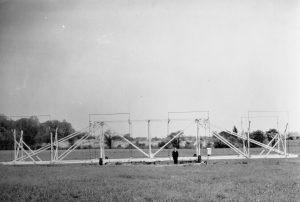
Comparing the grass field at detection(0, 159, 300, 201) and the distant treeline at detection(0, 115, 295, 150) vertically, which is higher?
the distant treeline at detection(0, 115, 295, 150)

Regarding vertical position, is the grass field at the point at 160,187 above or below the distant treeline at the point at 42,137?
below

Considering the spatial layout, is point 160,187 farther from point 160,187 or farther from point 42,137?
point 42,137

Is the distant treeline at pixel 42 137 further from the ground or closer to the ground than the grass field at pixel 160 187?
further from the ground

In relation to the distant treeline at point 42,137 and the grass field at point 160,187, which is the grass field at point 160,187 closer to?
the grass field at point 160,187

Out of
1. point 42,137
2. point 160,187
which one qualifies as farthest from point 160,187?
point 42,137

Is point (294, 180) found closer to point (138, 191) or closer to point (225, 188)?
point (225, 188)

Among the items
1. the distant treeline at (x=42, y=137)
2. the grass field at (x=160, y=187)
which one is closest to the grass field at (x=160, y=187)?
the grass field at (x=160, y=187)

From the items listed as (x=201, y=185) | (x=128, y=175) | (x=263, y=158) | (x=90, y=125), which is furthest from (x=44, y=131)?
(x=201, y=185)

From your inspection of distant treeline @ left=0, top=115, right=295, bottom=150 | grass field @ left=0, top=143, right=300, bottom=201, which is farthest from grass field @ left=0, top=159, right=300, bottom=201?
distant treeline @ left=0, top=115, right=295, bottom=150

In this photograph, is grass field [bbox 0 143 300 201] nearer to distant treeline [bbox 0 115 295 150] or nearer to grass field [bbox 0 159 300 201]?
grass field [bbox 0 159 300 201]

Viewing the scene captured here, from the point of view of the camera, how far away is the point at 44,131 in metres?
84.5

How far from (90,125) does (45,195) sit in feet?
56.3

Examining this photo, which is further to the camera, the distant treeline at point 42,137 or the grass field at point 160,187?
the distant treeline at point 42,137

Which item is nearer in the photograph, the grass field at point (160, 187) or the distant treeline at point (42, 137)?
the grass field at point (160, 187)
